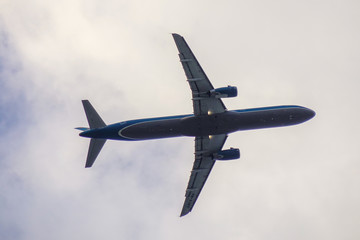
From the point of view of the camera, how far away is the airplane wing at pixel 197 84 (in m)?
64.5

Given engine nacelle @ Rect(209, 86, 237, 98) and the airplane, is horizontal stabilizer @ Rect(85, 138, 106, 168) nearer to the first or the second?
the airplane

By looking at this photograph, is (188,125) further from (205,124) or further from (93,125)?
(93,125)

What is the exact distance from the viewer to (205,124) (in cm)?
6894

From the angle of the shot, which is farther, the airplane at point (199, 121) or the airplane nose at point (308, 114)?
the airplane nose at point (308, 114)

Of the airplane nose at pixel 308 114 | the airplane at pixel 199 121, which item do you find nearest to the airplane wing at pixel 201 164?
the airplane at pixel 199 121

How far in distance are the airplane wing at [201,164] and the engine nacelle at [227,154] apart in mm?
613

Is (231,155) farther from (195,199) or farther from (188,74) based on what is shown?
(188,74)

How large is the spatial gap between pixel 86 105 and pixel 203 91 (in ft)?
44.9

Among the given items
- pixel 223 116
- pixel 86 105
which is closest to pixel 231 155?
pixel 223 116

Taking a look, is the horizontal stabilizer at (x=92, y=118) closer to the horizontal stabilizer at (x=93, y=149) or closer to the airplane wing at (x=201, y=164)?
the horizontal stabilizer at (x=93, y=149)

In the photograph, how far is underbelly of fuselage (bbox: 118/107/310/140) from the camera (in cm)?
6862

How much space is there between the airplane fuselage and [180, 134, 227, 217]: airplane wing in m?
3.53

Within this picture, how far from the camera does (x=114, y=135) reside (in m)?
69.1

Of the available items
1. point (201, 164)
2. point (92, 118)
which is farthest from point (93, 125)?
point (201, 164)
